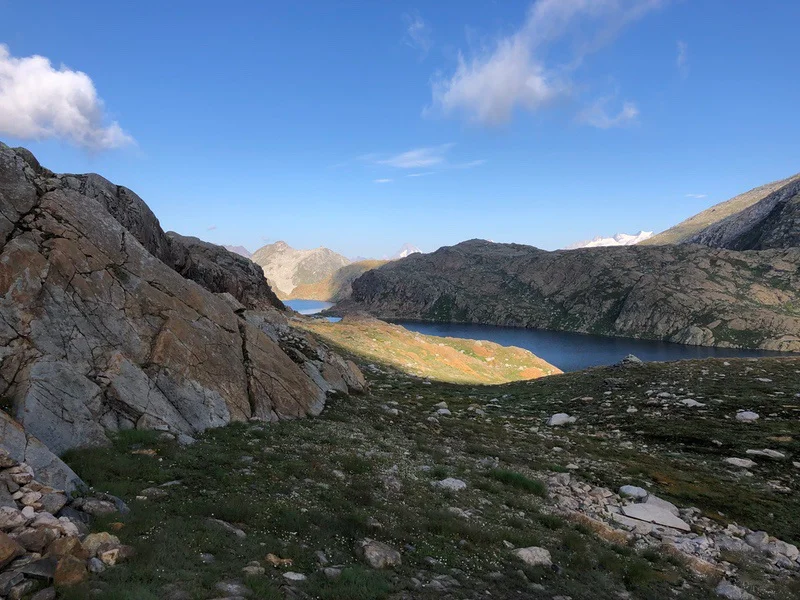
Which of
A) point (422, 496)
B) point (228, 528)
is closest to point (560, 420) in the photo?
point (422, 496)

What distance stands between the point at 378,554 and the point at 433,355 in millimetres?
65871

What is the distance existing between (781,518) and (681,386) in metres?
22.9

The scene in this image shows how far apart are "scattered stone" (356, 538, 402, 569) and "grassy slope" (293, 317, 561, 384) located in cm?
4651

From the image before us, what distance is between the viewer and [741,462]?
2214cm

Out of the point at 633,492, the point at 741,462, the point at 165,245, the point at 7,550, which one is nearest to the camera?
the point at 7,550

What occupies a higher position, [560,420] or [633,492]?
[633,492]

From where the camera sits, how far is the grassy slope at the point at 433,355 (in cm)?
6384

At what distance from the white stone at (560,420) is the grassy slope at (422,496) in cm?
214

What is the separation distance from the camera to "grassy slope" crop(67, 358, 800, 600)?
353 inches

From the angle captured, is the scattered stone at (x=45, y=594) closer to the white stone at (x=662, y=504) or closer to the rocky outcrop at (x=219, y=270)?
the white stone at (x=662, y=504)

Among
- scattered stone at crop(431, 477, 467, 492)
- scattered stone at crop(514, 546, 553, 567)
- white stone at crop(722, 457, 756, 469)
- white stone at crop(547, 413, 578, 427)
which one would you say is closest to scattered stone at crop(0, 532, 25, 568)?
scattered stone at crop(514, 546, 553, 567)

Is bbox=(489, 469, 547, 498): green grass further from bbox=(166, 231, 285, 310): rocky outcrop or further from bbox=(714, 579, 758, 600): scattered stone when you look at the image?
bbox=(166, 231, 285, 310): rocky outcrop

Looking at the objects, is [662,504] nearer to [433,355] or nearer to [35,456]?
[35,456]

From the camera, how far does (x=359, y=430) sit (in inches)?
899
